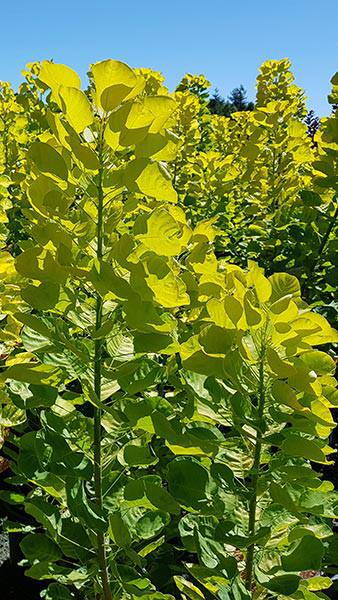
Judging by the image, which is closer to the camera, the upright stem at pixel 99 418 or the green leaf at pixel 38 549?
the upright stem at pixel 99 418

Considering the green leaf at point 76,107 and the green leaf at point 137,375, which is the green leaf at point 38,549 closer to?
the green leaf at point 137,375

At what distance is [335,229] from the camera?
3477mm

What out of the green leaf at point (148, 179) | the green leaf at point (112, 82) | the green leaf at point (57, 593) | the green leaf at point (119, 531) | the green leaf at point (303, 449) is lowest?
the green leaf at point (57, 593)

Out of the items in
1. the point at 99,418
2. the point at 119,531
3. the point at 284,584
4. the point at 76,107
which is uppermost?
the point at 76,107

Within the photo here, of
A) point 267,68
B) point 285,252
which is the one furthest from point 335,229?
point 267,68

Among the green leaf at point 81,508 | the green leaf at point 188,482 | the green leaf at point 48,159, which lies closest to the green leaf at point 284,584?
the green leaf at point 188,482

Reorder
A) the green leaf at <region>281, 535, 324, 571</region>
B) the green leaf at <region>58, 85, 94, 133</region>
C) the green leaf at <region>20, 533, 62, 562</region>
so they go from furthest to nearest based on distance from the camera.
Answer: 1. the green leaf at <region>20, 533, 62, 562</region>
2. the green leaf at <region>281, 535, 324, 571</region>
3. the green leaf at <region>58, 85, 94, 133</region>

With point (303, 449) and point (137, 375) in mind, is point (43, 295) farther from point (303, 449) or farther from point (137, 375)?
point (303, 449)

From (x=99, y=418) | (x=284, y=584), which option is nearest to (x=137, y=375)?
(x=99, y=418)

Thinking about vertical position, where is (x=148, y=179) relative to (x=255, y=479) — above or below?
above

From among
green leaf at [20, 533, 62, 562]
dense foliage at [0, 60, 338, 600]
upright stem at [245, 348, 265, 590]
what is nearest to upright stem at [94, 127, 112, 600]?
dense foliage at [0, 60, 338, 600]

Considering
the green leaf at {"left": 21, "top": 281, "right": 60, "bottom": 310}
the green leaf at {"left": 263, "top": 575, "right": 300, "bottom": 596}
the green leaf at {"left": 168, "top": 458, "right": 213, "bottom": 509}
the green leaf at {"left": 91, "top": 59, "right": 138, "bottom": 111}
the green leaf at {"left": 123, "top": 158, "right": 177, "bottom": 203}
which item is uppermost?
the green leaf at {"left": 91, "top": 59, "right": 138, "bottom": 111}

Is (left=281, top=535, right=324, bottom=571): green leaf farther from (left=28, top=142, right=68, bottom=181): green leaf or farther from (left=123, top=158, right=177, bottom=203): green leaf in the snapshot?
(left=28, top=142, right=68, bottom=181): green leaf

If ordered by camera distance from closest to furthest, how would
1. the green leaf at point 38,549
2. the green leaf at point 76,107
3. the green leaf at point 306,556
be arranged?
the green leaf at point 76,107 → the green leaf at point 306,556 → the green leaf at point 38,549
